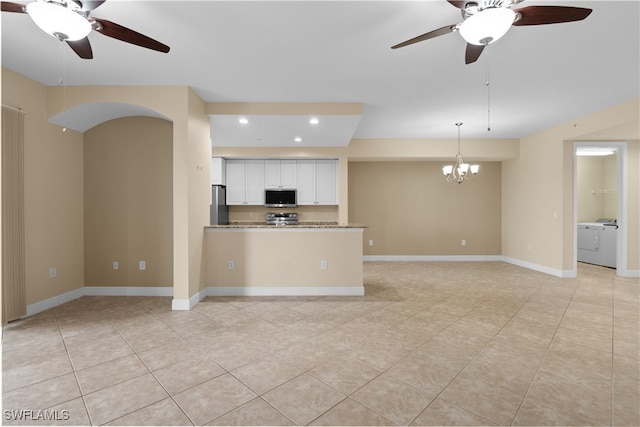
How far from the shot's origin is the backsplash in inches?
261

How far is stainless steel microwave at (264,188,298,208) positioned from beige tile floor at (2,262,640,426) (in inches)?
112

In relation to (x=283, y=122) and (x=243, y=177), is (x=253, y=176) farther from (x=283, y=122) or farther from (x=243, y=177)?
(x=283, y=122)

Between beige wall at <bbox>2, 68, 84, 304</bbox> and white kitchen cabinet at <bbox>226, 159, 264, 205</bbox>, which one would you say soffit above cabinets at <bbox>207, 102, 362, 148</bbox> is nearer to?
white kitchen cabinet at <bbox>226, 159, 264, 205</bbox>

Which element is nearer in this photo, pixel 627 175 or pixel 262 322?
pixel 262 322

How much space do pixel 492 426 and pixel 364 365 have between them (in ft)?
2.84

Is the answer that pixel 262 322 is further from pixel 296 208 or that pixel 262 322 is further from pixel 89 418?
pixel 296 208

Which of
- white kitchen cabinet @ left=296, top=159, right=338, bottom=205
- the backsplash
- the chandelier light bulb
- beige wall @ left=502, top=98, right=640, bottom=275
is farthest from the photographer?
the backsplash

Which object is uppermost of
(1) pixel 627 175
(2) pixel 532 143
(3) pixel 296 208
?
(2) pixel 532 143

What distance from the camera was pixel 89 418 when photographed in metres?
1.61

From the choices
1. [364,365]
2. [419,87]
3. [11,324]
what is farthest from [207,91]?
[364,365]

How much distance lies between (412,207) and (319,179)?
2.48 meters

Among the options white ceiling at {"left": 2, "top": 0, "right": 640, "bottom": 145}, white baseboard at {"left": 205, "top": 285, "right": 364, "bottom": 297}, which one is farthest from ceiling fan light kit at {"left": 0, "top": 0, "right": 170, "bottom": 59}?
white baseboard at {"left": 205, "top": 285, "right": 364, "bottom": 297}

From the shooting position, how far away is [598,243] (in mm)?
6023

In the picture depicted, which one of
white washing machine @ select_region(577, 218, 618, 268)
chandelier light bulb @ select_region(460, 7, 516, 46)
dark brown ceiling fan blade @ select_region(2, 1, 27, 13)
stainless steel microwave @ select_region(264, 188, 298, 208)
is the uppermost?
dark brown ceiling fan blade @ select_region(2, 1, 27, 13)
